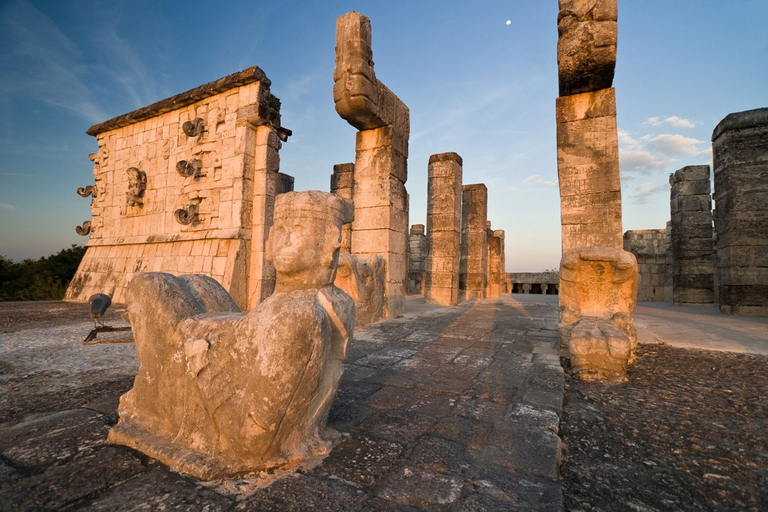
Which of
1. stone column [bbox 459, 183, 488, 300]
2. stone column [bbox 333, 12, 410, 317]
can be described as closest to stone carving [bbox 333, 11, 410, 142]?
stone column [bbox 333, 12, 410, 317]

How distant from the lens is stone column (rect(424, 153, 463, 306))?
35.0ft

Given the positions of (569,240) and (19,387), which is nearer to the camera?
(19,387)

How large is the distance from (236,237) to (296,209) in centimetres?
621

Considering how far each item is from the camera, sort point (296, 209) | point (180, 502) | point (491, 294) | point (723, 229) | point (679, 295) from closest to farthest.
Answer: point (180, 502)
point (296, 209)
point (723, 229)
point (679, 295)
point (491, 294)

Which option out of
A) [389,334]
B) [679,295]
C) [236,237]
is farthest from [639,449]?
[679,295]

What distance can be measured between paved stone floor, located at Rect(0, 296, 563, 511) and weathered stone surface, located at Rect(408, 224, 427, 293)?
1396 centimetres

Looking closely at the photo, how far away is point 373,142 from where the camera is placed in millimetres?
7172

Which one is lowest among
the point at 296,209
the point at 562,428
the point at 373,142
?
the point at 562,428

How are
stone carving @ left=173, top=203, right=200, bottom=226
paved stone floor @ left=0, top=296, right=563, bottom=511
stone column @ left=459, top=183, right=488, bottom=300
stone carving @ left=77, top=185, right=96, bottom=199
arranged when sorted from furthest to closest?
stone column @ left=459, top=183, right=488, bottom=300
stone carving @ left=77, top=185, right=96, bottom=199
stone carving @ left=173, top=203, right=200, bottom=226
paved stone floor @ left=0, top=296, right=563, bottom=511

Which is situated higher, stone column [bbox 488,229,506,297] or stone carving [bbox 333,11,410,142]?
stone carving [bbox 333,11,410,142]

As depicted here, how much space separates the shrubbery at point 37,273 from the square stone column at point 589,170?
1600 cm

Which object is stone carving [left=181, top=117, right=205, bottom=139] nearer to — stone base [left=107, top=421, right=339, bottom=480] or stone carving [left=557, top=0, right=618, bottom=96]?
stone carving [left=557, top=0, right=618, bottom=96]

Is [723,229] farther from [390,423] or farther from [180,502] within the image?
[180,502]

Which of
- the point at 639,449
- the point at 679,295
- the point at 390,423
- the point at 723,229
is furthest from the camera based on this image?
the point at 679,295
